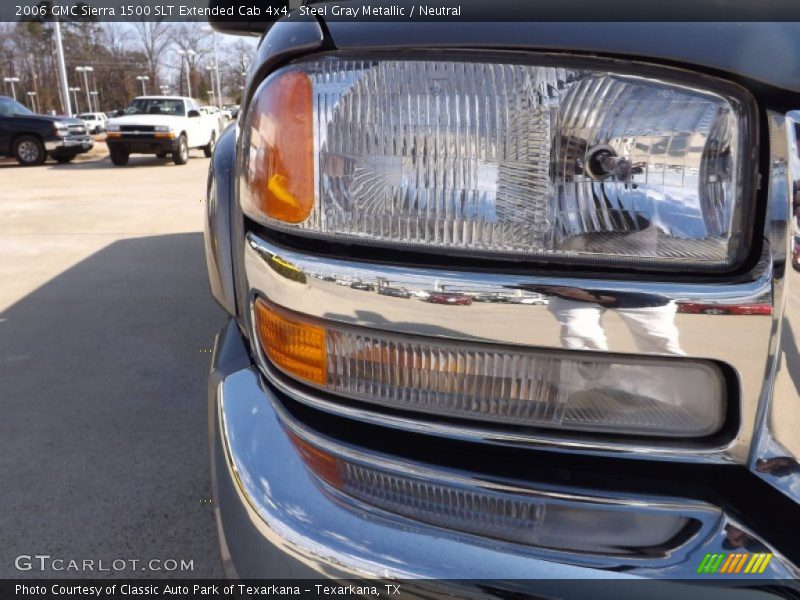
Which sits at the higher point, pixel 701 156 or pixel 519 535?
pixel 701 156

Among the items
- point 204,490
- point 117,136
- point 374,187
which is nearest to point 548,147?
point 374,187

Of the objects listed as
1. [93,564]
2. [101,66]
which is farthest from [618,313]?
[101,66]

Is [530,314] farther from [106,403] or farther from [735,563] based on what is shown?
[106,403]

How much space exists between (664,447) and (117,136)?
16346 millimetres

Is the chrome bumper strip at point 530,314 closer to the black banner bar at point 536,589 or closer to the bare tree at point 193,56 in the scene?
the black banner bar at point 536,589

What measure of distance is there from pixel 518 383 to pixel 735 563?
34 centimetres

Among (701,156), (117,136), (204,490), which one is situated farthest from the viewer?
(117,136)

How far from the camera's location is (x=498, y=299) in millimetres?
868

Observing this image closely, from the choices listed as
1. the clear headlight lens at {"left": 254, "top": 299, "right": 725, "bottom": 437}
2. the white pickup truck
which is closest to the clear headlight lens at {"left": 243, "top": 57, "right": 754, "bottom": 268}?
the clear headlight lens at {"left": 254, "top": 299, "right": 725, "bottom": 437}

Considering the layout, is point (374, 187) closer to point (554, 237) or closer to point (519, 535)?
point (554, 237)

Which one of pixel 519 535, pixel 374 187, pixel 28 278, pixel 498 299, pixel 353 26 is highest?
pixel 353 26

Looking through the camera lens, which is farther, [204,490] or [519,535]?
[204,490]

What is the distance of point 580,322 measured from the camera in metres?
0.85

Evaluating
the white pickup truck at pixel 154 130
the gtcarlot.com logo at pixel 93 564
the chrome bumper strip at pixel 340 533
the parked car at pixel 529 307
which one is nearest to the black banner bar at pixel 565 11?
the parked car at pixel 529 307
